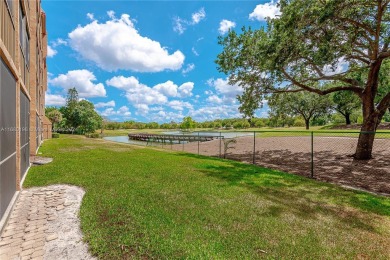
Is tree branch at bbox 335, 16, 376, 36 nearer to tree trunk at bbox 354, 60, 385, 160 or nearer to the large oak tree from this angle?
the large oak tree

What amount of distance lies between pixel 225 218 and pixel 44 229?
125 inches

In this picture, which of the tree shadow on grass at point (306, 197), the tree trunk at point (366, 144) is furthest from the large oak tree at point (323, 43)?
the tree shadow on grass at point (306, 197)

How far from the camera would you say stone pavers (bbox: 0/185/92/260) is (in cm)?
276

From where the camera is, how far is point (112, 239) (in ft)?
9.86

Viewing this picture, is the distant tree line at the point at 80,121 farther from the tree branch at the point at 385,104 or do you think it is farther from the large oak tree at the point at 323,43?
the tree branch at the point at 385,104

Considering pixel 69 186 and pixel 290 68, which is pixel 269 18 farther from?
pixel 69 186

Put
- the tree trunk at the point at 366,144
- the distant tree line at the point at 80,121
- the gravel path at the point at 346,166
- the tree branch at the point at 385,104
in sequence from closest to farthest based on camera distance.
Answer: the gravel path at the point at 346,166 < the tree branch at the point at 385,104 < the tree trunk at the point at 366,144 < the distant tree line at the point at 80,121

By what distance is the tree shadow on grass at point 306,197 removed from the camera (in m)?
4.16

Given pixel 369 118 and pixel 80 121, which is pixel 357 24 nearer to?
pixel 369 118

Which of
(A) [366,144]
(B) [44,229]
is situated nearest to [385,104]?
(A) [366,144]

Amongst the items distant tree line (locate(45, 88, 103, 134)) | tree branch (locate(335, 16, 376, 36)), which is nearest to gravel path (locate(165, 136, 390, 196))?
tree branch (locate(335, 16, 376, 36))

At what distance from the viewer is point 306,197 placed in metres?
5.14

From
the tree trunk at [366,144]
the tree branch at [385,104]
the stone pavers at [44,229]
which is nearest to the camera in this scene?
the stone pavers at [44,229]

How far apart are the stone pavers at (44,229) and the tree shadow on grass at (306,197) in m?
3.67
